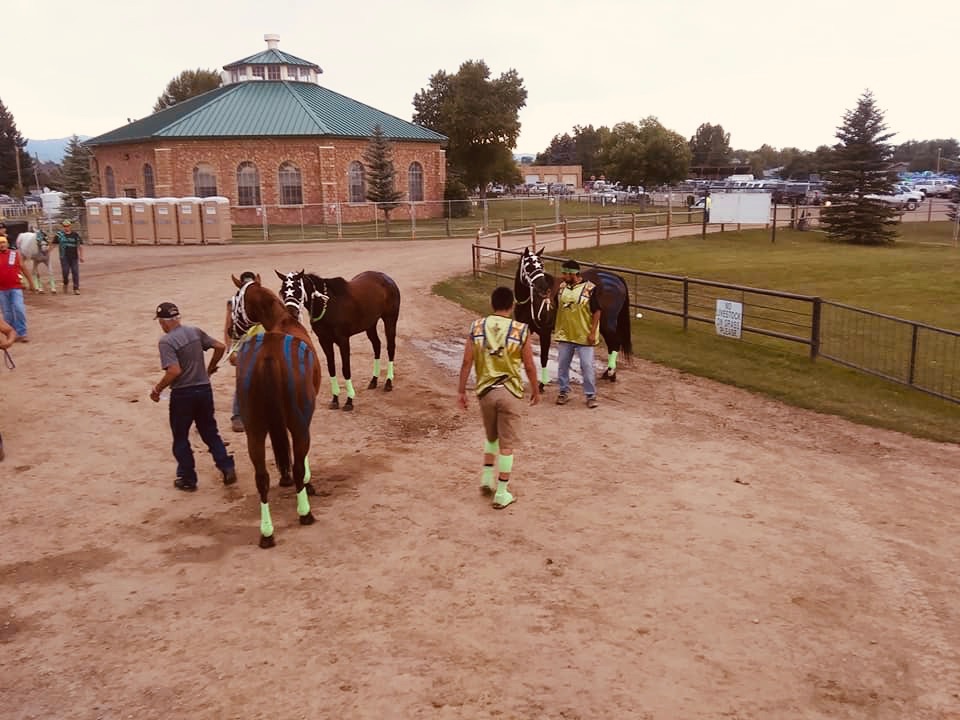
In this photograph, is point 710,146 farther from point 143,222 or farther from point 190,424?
Answer: point 190,424

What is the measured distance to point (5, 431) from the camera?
31.0 feet

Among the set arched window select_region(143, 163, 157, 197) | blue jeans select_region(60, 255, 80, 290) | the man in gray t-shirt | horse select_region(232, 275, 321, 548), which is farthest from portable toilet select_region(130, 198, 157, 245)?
horse select_region(232, 275, 321, 548)

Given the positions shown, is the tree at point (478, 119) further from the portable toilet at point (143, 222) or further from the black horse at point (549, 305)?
the black horse at point (549, 305)

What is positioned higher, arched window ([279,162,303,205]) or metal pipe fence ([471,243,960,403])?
arched window ([279,162,303,205])

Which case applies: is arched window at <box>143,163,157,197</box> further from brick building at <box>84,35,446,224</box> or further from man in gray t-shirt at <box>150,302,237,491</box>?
man in gray t-shirt at <box>150,302,237,491</box>

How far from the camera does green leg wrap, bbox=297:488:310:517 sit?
6859 millimetres

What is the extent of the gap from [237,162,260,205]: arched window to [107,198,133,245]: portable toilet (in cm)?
1146

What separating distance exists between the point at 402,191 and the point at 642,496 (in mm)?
44980

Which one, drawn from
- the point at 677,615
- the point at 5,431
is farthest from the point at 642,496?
the point at 5,431

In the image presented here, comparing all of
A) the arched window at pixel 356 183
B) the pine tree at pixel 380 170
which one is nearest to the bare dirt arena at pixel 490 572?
the pine tree at pixel 380 170

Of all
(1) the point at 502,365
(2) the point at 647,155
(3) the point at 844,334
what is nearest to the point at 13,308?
(1) the point at 502,365

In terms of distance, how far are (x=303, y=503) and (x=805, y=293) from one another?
53.6 feet

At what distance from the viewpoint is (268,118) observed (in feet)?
157

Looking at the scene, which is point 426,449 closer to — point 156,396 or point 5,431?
point 156,396
